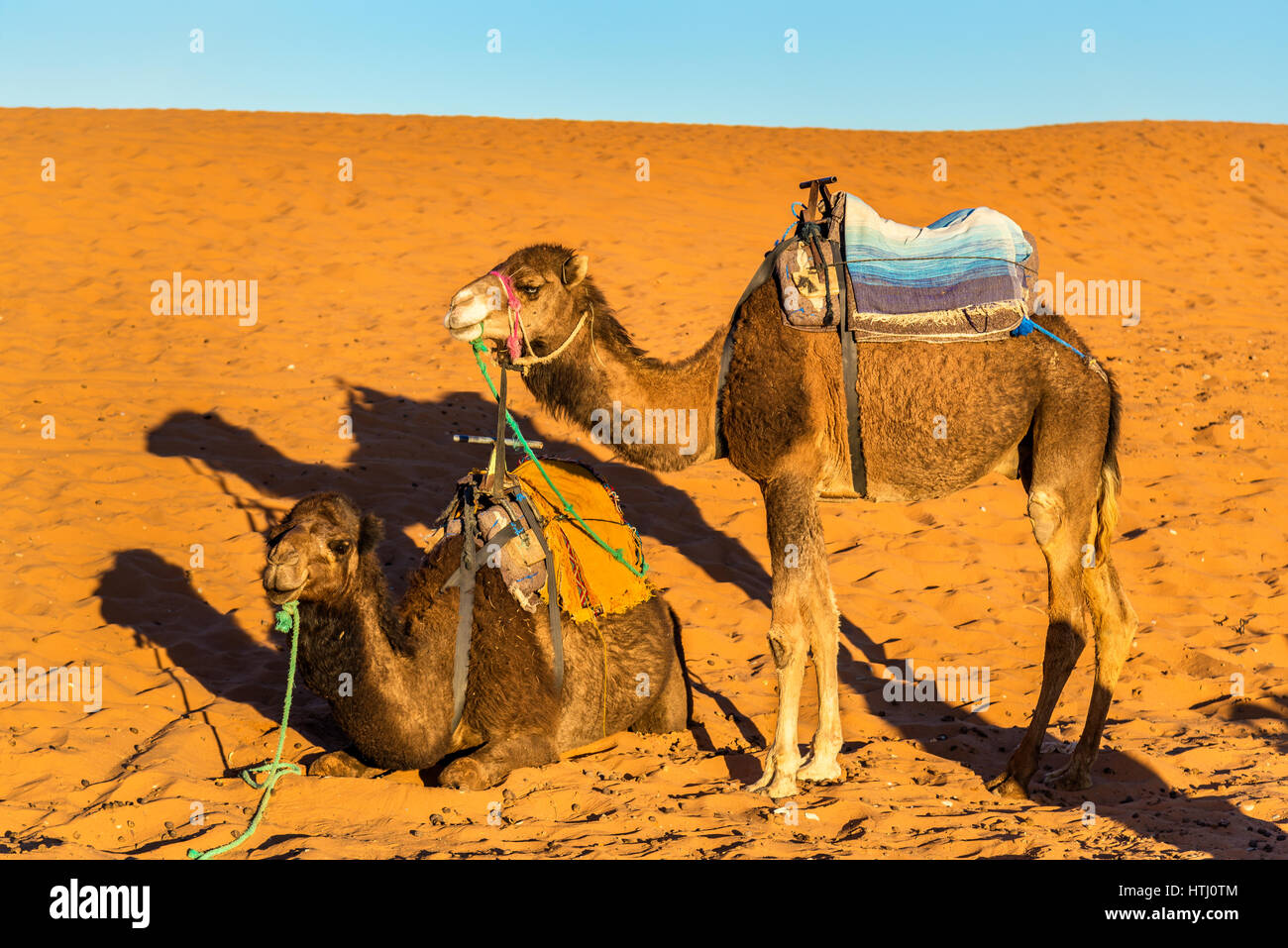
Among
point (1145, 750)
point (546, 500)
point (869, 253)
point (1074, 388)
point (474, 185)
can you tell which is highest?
point (474, 185)

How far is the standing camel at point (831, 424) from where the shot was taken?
231 inches

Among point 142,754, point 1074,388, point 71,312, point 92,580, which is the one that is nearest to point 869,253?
point 1074,388

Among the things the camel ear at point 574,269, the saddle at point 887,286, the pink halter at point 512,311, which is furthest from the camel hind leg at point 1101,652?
the pink halter at point 512,311

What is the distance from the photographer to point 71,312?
15469 millimetres

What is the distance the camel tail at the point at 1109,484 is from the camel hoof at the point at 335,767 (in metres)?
4.08

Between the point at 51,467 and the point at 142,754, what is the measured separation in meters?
5.04

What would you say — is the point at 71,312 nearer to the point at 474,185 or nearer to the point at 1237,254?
the point at 474,185

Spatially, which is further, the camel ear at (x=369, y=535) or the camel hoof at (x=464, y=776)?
A: the camel hoof at (x=464, y=776)

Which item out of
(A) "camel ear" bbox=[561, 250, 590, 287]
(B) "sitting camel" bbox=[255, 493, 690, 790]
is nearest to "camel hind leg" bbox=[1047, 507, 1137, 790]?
(B) "sitting camel" bbox=[255, 493, 690, 790]

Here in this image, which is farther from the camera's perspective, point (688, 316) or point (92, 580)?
point (688, 316)

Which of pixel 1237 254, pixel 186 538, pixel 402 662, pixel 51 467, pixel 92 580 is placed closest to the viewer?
pixel 402 662

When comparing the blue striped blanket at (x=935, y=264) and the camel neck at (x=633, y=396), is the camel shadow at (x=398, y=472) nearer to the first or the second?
the camel neck at (x=633, y=396)

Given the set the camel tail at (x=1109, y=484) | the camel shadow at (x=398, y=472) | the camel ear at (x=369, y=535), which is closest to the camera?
the camel ear at (x=369, y=535)

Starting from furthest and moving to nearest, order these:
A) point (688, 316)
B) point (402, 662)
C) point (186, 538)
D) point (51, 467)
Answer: point (688, 316) < point (51, 467) < point (186, 538) < point (402, 662)
